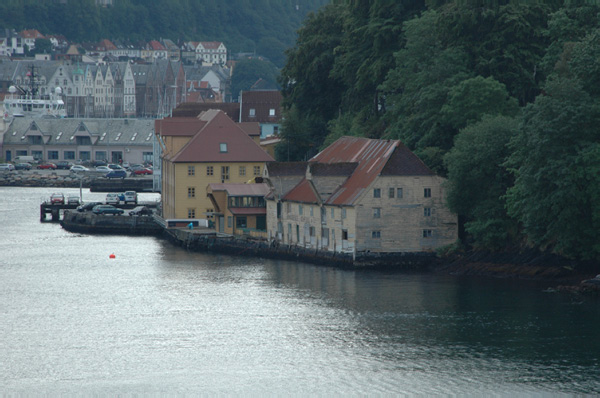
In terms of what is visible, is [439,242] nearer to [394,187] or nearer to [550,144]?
[394,187]

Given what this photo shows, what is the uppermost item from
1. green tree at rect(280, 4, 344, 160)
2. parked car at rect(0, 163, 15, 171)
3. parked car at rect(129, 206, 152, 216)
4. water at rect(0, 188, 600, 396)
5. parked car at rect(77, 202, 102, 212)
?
green tree at rect(280, 4, 344, 160)

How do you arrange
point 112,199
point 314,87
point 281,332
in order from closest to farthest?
point 281,332 < point 314,87 < point 112,199

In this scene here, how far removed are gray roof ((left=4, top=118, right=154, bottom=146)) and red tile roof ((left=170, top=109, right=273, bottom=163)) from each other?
289 feet

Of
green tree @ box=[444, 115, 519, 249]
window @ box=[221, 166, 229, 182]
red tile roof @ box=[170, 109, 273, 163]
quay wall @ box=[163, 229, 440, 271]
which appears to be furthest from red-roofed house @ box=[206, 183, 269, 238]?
green tree @ box=[444, 115, 519, 249]

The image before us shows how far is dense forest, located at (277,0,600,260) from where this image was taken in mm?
66375

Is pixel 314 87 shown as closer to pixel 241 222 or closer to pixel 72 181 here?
pixel 241 222

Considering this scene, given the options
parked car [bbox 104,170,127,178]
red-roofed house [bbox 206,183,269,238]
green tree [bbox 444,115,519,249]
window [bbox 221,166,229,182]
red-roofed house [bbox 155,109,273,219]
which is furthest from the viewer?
parked car [bbox 104,170,127,178]

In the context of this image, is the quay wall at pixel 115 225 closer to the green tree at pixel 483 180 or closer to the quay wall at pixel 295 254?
the quay wall at pixel 295 254

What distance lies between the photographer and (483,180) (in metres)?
73.6

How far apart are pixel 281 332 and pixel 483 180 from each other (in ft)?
73.2

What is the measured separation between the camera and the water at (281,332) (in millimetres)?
47594

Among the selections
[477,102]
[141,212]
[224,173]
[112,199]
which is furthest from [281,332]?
[112,199]

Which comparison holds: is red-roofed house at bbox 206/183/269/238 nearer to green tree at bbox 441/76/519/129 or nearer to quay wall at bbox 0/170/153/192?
green tree at bbox 441/76/519/129

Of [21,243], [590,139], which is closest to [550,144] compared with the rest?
[590,139]
